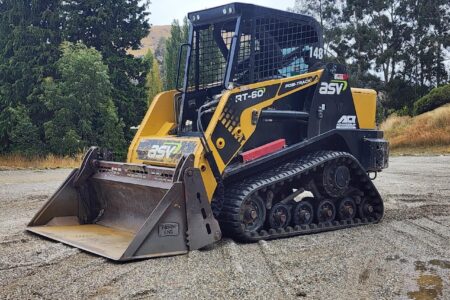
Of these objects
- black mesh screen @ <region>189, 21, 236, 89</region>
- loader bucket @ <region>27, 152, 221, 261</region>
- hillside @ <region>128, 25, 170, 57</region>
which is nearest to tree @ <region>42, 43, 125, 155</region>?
black mesh screen @ <region>189, 21, 236, 89</region>

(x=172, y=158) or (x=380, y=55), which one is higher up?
(x=380, y=55)

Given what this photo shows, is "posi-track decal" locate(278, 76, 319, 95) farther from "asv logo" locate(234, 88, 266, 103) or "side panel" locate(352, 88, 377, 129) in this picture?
"side panel" locate(352, 88, 377, 129)

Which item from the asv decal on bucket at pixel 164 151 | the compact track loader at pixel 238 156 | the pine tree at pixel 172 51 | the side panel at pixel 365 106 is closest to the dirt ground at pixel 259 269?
the compact track loader at pixel 238 156

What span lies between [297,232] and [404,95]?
3987 cm

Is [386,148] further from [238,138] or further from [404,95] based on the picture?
[404,95]

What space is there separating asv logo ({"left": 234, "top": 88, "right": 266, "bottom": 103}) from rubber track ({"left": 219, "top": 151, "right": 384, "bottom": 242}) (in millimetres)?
905

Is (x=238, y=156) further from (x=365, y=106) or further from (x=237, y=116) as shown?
(x=365, y=106)

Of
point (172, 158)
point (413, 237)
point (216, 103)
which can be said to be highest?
point (216, 103)

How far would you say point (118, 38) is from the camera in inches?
1364

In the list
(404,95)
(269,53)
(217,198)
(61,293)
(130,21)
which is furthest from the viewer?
(404,95)

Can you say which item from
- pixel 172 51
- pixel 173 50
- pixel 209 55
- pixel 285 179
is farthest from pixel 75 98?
pixel 285 179

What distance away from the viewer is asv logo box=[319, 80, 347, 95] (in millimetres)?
7352

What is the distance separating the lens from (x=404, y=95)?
43969 mm

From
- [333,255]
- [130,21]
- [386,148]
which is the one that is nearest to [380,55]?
[130,21]
